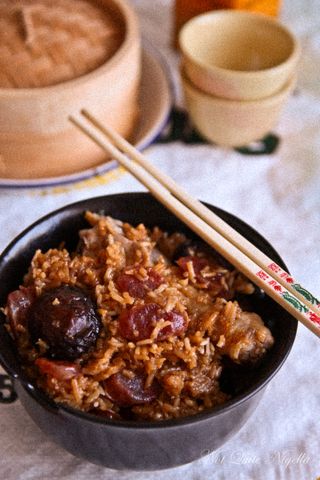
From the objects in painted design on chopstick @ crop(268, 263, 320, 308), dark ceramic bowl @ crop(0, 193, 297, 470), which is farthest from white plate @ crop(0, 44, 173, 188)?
painted design on chopstick @ crop(268, 263, 320, 308)

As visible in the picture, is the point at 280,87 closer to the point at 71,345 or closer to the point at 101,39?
the point at 101,39

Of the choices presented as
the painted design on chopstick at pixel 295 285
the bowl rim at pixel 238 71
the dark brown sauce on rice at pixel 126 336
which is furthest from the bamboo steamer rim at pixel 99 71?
the painted design on chopstick at pixel 295 285

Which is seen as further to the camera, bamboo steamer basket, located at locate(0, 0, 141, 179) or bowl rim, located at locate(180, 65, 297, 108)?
bowl rim, located at locate(180, 65, 297, 108)

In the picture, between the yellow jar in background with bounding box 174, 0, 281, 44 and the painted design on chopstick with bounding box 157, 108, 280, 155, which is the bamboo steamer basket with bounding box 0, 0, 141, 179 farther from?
the yellow jar in background with bounding box 174, 0, 281, 44

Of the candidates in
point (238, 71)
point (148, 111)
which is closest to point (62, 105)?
point (148, 111)

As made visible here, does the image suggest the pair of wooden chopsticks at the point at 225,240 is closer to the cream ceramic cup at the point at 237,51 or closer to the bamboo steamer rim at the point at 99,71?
the bamboo steamer rim at the point at 99,71

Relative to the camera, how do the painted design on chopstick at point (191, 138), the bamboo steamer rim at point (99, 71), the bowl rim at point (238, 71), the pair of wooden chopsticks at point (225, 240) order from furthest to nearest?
the painted design on chopstick at point (191, 138) < the bowl rim at point (238, 71) < the bamboo steamer rim at point (99, 71) < the pair of wooden chopsticks at point (225, 240)
